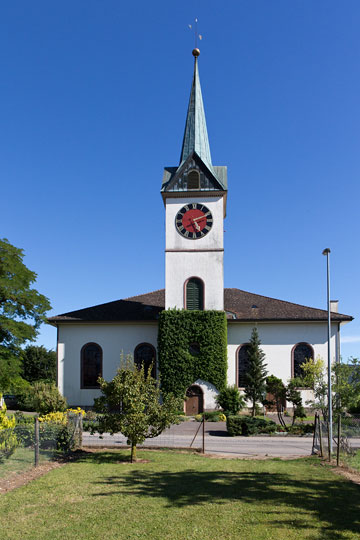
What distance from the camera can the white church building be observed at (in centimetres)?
Answer: 3541

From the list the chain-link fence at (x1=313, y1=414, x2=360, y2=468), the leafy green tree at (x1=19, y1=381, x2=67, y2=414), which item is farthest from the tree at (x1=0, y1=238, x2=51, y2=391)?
the chain-link fence at (x1=313, y1=414, x2=360, y2=468)

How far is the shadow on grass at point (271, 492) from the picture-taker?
8.90 metres

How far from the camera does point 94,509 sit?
387 inches

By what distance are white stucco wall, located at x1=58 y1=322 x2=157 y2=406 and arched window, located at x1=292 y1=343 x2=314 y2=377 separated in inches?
437

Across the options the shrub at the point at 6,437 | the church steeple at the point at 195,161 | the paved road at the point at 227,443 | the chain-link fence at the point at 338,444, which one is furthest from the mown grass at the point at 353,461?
the church steeple at the point at 195,161

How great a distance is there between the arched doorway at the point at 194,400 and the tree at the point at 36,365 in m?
29.0

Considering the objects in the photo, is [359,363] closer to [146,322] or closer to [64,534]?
[146,322]

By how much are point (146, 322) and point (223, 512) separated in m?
27.5

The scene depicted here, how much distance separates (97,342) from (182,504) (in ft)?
90.6

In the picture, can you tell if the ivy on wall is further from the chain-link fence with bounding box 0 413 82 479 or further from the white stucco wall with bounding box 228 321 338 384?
the chain-link fence with bounding box 0 413 82 479

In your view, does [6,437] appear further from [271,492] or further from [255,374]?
[255,374]

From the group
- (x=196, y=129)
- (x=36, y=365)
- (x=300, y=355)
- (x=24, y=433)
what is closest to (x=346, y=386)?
(x=300, y=355)

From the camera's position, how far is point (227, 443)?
2217 cm

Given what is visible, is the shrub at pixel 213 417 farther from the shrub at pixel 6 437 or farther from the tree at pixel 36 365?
the tree at pixel 36 365
